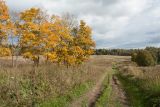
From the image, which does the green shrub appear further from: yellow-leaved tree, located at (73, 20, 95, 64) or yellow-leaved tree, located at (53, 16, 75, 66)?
yellow-leaved tree, located at (53, 16, 75, 66)

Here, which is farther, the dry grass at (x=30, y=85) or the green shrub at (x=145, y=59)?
the green shrub at (x=145, y=59)

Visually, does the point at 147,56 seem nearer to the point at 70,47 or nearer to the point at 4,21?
the point at 70,47

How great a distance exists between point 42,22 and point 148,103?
28496 mm

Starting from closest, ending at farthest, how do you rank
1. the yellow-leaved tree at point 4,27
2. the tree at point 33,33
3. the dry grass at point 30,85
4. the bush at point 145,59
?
the dry grass at point 30,85 → the yellow-leaved tree at point 4,27 → the tree at point 33,33 → the bush at point 145,59

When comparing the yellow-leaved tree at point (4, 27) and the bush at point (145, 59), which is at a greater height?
the yellow-leaved tree at point (4, 27)

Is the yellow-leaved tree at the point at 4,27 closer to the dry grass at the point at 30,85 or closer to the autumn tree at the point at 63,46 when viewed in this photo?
the autumn tree at the point at 63,46

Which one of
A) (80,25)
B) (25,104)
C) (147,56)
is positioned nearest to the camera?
(25,104)

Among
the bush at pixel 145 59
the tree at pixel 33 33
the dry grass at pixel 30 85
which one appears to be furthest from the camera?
the bush at pixel 145 59

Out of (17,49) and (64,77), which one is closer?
(64,77)

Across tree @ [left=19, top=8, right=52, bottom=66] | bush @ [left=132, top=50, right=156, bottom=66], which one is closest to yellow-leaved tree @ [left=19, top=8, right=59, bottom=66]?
tree @ [left=19, top=8, right=52, bottom=66]

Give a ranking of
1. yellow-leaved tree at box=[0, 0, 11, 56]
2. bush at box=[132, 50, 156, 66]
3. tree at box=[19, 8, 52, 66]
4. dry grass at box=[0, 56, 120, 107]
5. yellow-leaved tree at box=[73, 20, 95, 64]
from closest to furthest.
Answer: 1. dry grass at box=[0, 56, 120, 107]
2. yellow-leaved tree at box=[0, 0, 11, 56]
3. tree at box=[19, 8, 52, 66]
4. yellow-leaved tree at box=[73, 20, 95, 64]
5. bush at box=[132, 50, 156, 66]

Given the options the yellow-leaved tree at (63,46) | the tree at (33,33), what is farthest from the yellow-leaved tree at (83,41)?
the tree at (33,33)

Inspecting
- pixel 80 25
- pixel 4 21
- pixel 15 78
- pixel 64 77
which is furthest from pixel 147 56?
pixel 15 78

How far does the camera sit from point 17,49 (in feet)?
161
